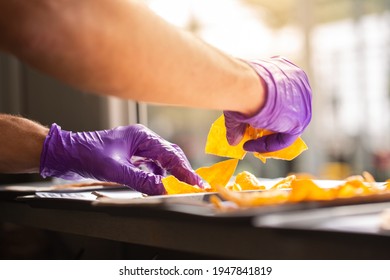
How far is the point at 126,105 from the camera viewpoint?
284 centimetres

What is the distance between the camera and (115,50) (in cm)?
85

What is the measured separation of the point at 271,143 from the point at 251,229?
1.81 feet

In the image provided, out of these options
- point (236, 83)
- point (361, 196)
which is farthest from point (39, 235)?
point (361, 196)

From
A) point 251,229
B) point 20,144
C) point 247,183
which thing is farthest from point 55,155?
point 251,229

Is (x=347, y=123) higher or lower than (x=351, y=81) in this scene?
lower

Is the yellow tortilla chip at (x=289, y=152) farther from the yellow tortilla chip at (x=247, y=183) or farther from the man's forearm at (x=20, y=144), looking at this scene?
the man's forearm at (x=20, y=144)

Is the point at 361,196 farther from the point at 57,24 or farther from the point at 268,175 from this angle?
the point at 268,175

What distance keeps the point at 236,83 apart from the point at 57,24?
1.15 feet

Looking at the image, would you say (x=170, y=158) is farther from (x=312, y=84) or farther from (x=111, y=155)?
(x=312, y=84)

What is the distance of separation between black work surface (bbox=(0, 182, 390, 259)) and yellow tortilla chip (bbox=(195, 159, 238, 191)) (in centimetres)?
37

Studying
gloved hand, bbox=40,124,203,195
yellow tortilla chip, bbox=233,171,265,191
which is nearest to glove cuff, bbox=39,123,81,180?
gloved hand, bbox=40,124,203,195

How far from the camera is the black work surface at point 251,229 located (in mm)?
670

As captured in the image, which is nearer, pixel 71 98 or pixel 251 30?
pixel 71 98

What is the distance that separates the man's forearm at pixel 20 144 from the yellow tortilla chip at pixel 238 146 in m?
0.54
